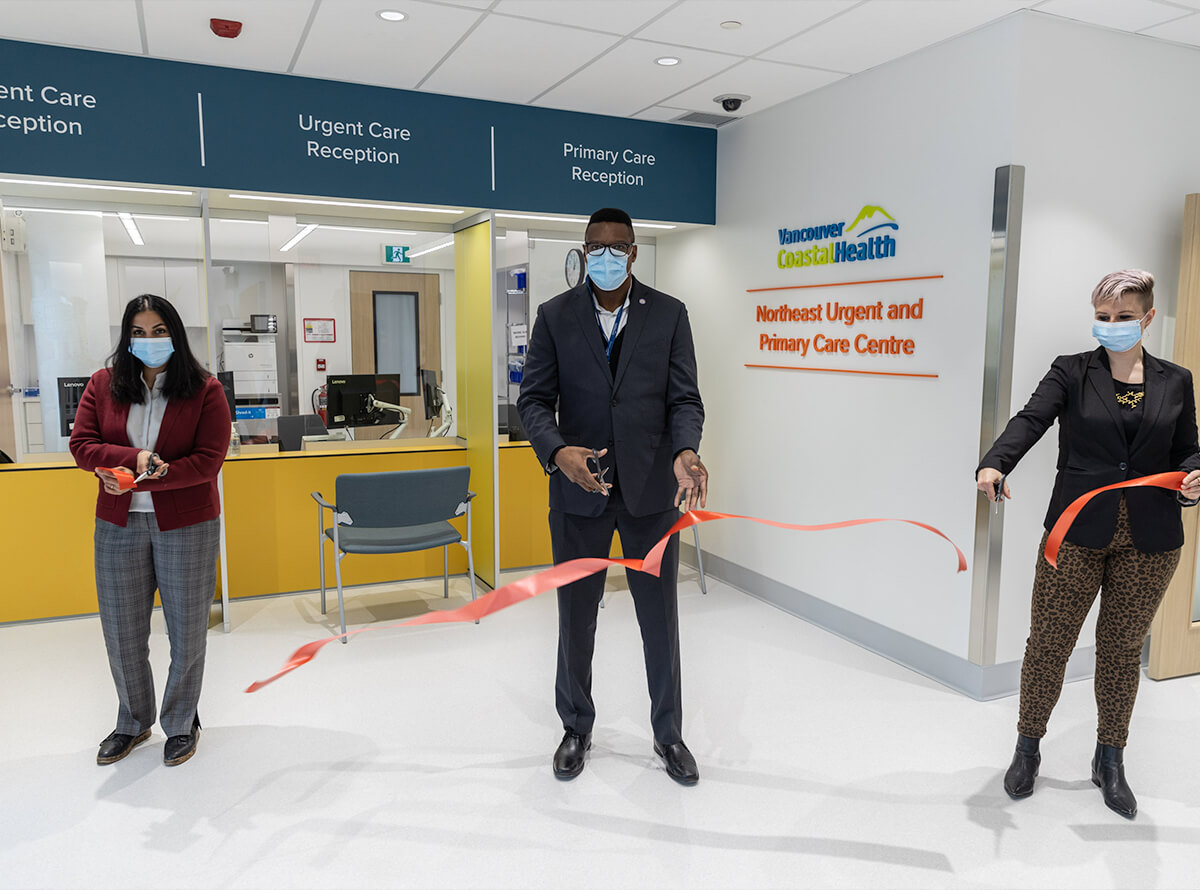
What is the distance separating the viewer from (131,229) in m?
5.25

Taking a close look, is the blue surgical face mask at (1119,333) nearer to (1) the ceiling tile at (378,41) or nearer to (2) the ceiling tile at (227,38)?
(1) the ceiling tile at (378,41)

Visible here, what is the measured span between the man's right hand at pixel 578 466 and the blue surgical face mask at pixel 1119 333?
172 centimetres

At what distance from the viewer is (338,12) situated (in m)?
3.79

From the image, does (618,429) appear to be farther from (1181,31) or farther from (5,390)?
(5,390)

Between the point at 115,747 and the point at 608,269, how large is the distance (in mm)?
2605

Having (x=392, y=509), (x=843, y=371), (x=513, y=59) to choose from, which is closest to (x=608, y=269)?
(x=513, y=59)

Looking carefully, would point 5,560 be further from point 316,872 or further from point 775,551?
point 775,551

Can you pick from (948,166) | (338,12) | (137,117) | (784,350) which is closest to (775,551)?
(784,350)

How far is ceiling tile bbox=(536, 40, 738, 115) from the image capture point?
4301 mm

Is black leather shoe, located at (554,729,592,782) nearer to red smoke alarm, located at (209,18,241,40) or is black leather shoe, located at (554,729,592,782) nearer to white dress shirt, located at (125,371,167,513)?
white dress shirt, located at (125,371,167,513)

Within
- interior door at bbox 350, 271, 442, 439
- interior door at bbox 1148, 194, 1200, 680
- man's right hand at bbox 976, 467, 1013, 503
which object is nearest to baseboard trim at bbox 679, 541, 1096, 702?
interior door at bbox 1148, 194, 1200, 680

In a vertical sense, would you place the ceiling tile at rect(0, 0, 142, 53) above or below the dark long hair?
above

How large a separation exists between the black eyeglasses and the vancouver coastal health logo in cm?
192

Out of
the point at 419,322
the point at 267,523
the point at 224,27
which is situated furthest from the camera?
the point at 419,322
